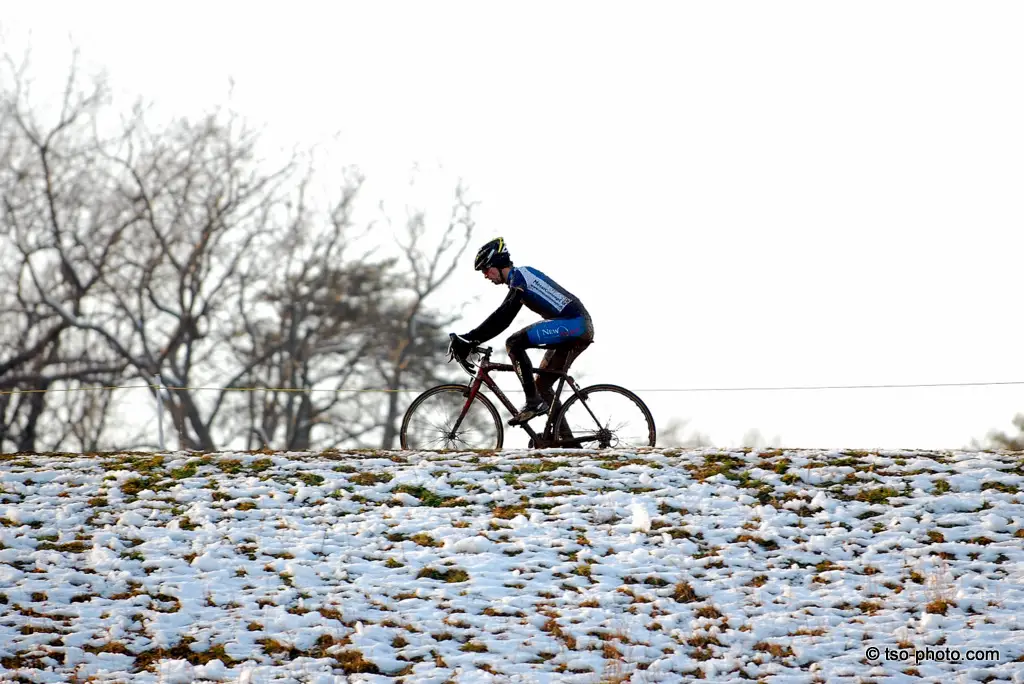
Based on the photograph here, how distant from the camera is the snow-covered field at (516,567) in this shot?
7363 mm

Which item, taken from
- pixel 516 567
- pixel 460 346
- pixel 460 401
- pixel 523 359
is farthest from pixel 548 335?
pixel 516 567

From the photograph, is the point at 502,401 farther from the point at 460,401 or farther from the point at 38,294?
the point at 38,294

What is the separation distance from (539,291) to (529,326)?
0.31 meters

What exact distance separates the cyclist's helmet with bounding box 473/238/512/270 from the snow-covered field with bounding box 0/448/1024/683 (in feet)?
5.62

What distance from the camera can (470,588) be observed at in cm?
834

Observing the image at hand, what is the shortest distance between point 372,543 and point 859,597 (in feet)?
11.4

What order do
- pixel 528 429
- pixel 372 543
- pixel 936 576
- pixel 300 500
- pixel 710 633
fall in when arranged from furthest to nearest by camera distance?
pixel 528 429
pixel 300 500
pixel 372 543
pixel 936 576
pixel 710 633

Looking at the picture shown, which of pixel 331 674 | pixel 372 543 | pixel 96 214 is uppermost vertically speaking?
pixel 96 214

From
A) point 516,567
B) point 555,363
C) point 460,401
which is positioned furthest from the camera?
point 460,401

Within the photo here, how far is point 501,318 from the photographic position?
33.9 feet

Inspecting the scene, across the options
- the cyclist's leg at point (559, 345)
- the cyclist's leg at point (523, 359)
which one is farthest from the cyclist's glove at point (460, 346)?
the cyclist's leg at point (559, 345)

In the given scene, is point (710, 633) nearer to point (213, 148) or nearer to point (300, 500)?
point (300, 500)

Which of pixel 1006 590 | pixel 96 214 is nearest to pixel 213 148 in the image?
pixel 96 214

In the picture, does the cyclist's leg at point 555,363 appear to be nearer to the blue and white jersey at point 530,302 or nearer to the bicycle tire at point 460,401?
the blue and white jersey at point 530,302
